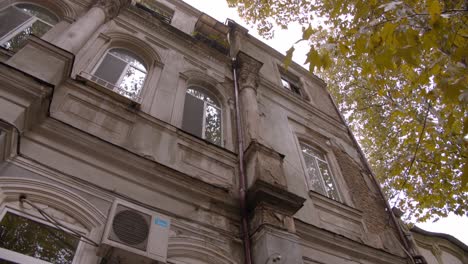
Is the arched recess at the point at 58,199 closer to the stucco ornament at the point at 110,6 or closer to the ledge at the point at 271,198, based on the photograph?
the ledge at the point at 271,198

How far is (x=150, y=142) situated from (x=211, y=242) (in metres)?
1.99

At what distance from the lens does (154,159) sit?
217 inches

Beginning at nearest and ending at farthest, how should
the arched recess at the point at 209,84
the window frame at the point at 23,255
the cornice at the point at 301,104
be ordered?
the window frame at the point at 23,255
the arched recess at the point at 209,84
the cornice at the point at 301,104

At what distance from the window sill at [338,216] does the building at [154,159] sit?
3cm

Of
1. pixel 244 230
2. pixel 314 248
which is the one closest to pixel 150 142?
pixel 244 230

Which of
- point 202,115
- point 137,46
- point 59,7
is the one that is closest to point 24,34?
point 59,7

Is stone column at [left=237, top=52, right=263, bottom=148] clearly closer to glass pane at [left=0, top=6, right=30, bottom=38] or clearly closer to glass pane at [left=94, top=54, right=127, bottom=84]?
glass pane at [left=94, top=54, right=127, bottom=84]

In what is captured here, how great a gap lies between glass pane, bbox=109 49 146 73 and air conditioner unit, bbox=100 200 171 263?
13.5ft

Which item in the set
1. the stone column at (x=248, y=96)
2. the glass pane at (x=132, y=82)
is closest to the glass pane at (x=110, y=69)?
the glass pane at (x=132, y=82)

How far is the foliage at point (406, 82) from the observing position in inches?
144

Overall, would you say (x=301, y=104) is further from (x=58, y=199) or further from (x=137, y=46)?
(x=58, y=199)

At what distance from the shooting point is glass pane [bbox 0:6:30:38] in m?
6.32

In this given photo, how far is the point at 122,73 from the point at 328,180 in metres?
5.70

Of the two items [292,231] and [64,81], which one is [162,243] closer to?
[292,231]
